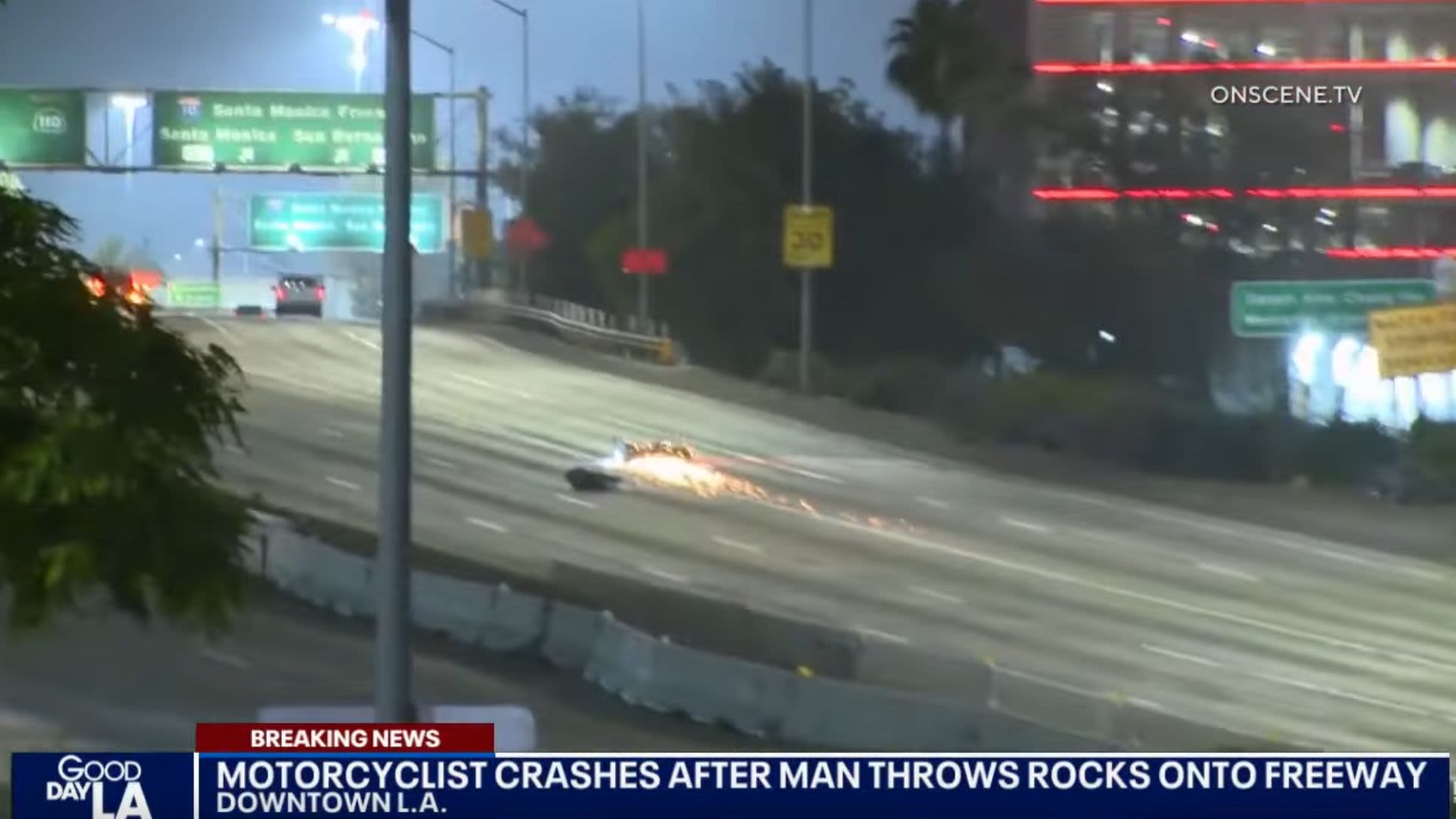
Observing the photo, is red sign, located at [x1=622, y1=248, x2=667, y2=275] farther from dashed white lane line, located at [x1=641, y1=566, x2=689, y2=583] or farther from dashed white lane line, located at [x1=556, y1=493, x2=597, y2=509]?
dashed white lane line, located at [x1=641, y1=566, x2=689, y2=583]

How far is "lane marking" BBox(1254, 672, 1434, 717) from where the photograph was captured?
2625cm

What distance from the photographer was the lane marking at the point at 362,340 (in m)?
67.8

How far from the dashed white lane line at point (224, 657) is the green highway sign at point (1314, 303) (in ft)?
79.2

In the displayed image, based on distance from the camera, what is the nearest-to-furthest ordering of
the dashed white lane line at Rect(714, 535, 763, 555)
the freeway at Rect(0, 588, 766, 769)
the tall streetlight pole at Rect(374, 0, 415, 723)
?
the tall streetlight pole at Rect(374, 0, 415, 723)
the freeway at Rect(0, 588, 766, 769)
the dashed white lane line at Rect(714, 535, 763, 555)

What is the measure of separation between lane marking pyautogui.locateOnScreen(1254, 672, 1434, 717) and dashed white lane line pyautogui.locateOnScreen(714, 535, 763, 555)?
10.4 m

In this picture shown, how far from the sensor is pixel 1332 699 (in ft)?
87.9

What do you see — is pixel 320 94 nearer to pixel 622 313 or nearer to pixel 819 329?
pixel 819 329

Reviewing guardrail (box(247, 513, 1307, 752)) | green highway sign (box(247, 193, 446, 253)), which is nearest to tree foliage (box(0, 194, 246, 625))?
guardrail (box(247, 513, 1307, 752))

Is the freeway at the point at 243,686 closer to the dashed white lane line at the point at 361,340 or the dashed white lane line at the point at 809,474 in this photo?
the dashed white lane line at the point at 809,474

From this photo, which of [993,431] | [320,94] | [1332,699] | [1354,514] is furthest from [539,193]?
[1332,699]

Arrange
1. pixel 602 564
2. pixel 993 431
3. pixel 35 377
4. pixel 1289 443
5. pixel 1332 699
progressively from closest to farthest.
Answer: pixel 35 377 < pixel 1332 699 < pixel 602 564 < pixel 1289 443 < pixel 993 431

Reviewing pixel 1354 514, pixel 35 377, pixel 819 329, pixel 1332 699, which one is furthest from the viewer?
pixel 819 329

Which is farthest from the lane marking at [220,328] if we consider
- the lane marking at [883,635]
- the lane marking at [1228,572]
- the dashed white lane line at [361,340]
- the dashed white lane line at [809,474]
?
the lane marking at [883,635]

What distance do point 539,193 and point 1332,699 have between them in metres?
84.5
